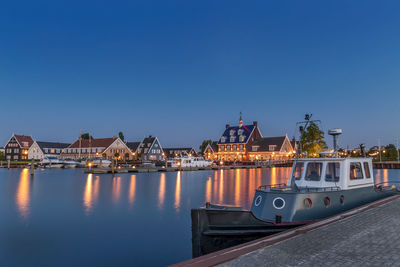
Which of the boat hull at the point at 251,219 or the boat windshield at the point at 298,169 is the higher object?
the boat windshield at the point at 298,169

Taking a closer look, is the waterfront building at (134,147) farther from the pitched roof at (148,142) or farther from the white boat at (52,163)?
the white boat at (52,163)

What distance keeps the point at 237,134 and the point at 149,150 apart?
99.7ft

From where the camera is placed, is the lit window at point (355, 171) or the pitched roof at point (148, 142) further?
the pitched roof at point (148, 142)

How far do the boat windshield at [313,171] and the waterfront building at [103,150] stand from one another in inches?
3216

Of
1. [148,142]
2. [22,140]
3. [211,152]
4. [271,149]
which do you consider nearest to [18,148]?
[22,140]

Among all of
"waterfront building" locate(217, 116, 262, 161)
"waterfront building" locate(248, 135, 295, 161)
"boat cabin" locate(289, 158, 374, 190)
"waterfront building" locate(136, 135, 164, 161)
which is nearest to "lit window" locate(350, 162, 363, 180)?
"boat cabin" locate(289, 158, 374, 190)

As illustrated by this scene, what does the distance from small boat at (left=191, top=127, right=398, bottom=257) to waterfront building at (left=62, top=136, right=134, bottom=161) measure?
3231 inches

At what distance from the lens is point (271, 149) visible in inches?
3627

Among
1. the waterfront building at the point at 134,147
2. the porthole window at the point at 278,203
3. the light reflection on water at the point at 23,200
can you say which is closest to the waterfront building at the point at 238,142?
the waterfront building at the point at 134,147

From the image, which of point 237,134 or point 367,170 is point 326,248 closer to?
point 367,170

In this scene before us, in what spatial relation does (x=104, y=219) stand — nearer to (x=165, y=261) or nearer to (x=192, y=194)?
(x=165, y=261)

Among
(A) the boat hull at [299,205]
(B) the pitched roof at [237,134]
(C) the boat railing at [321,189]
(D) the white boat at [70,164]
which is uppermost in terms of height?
(B) the pitched roof at [237,134]

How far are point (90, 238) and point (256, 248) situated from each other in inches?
439

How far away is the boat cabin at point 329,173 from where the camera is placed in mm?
13234
